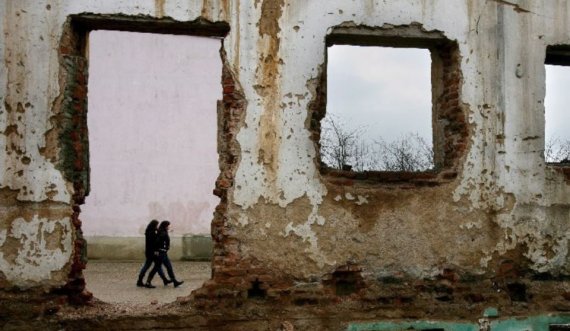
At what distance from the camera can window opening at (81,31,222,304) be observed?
43.1 feet

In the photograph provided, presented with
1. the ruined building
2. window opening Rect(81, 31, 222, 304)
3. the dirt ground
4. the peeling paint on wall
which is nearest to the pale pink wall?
window opening Rect(81, 31, 222, 304)

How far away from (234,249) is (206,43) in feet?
29.7

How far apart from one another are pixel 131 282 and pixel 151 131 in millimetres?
3926

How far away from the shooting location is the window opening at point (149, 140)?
43.1 ft

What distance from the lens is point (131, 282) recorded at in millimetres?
10414

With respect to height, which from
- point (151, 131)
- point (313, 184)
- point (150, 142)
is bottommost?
point (313, 184)

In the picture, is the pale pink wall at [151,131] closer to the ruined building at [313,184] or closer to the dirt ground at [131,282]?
the dirt ground at [131,282]

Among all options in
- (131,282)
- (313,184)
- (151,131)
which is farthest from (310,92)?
(151,131)

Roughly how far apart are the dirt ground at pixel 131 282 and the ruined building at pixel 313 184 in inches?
103

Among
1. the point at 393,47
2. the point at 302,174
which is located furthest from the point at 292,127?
the point at 393,47

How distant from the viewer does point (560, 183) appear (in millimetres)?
5898

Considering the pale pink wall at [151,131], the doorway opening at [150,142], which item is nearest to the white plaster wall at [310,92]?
the doorway opening at [150,142]

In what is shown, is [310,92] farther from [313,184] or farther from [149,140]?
[149,140]

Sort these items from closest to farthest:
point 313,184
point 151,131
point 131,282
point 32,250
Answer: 1. point 32,250
2. point 313,184
3. point 131,282
4. point 151,131
